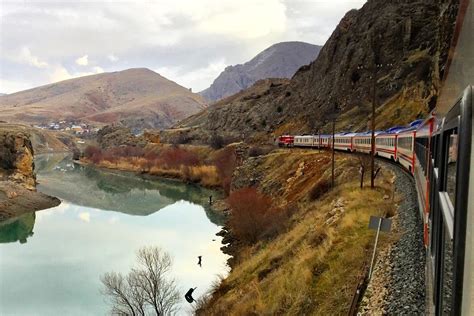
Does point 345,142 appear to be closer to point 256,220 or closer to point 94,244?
point 256,220

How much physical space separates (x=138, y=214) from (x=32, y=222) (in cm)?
1500

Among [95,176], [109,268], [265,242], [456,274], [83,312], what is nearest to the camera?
[456,274]

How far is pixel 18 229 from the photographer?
5625 centimetres

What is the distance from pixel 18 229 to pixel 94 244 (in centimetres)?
1867

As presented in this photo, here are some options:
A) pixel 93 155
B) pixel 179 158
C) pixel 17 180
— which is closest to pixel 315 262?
pixel 17 180

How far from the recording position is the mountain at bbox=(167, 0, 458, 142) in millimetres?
63281

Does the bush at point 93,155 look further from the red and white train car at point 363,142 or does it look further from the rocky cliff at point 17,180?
the red and white train car at point 363,142

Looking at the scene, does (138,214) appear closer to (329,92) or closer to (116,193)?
(116,193)

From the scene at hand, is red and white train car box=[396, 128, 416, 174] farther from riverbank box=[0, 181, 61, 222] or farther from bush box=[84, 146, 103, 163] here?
bush box=[84, 146, 103, 163]

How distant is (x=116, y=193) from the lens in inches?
3292

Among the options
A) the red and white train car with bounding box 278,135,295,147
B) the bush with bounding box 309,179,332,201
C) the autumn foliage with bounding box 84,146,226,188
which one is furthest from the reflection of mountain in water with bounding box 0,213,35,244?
the red and white train car with bounding box 278,135,295,147

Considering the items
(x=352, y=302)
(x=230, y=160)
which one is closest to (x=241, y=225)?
(x=352, y=302)

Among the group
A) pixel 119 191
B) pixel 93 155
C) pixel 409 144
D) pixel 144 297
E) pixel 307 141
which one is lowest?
pixel 144 297

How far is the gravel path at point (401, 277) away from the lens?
9.43m
